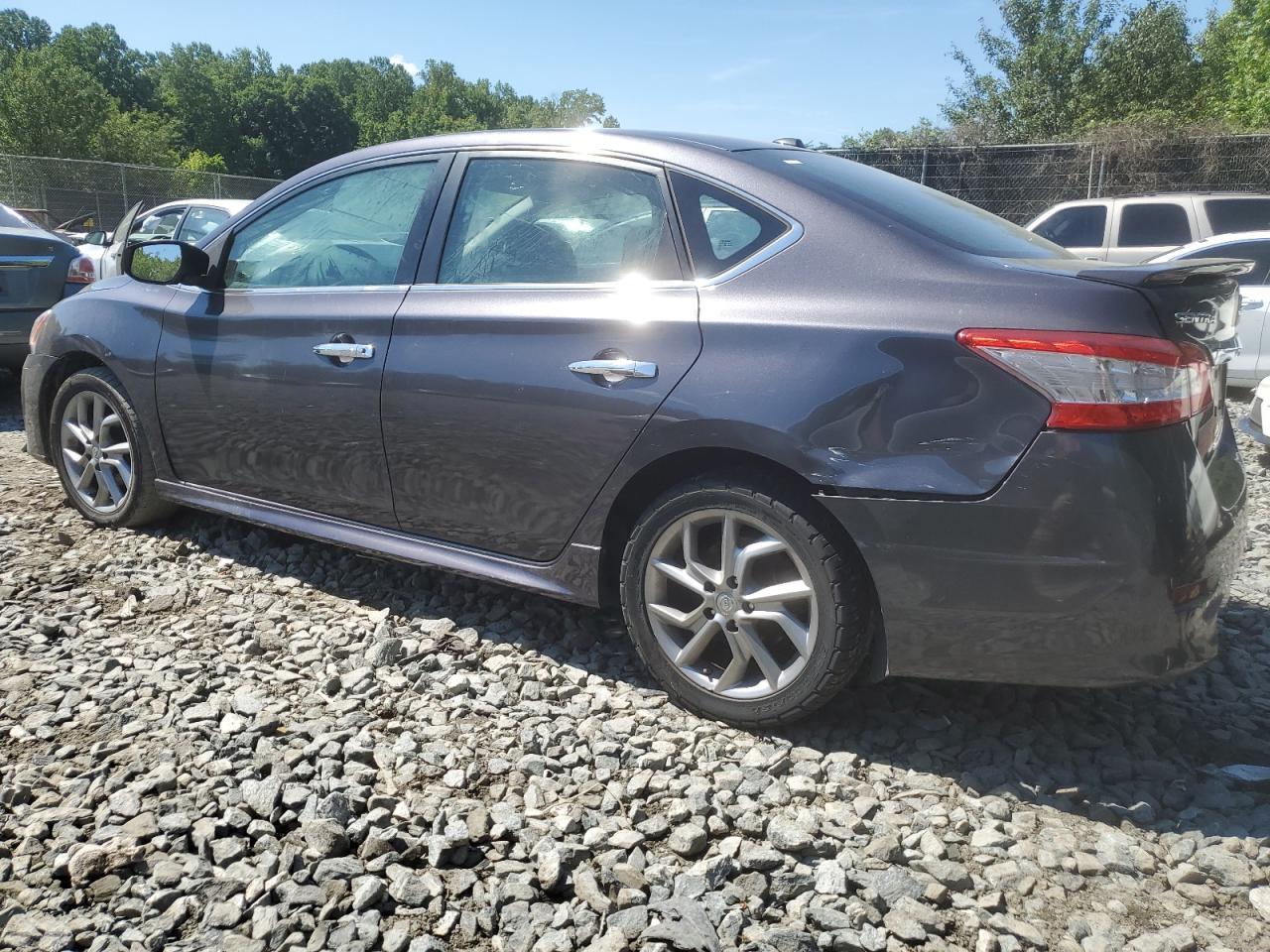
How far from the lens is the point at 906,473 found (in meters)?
2.51

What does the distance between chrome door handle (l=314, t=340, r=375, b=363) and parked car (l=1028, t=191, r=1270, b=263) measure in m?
9.37

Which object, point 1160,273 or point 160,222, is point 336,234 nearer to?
point 1160,273

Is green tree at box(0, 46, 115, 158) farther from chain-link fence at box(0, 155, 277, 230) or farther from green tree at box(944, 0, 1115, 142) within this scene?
green tree at box(944, 0, 1115, 142)

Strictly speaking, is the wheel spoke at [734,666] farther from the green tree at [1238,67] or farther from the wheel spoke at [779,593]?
the green tree at [1238,67]

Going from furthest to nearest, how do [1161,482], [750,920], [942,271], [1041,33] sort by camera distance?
1. [1041,33]
2. [942,271]
3. [1161,482]
4. [750,920]

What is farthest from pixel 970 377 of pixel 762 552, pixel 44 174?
pixel 44 174

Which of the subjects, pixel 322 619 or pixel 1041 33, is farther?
pixel 1041 33

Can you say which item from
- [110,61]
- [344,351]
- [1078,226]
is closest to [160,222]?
[344,351]

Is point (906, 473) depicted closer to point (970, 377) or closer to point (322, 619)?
point (970, 377)

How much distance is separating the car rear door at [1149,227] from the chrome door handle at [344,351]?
33.1ft

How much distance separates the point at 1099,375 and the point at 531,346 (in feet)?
5.19

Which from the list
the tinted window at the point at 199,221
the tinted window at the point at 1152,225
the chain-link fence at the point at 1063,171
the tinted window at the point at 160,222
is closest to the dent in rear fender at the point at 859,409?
the tinted window at the point at 1152,225

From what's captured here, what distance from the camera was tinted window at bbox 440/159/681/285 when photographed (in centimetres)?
309

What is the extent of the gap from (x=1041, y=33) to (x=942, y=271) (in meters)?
36.6
